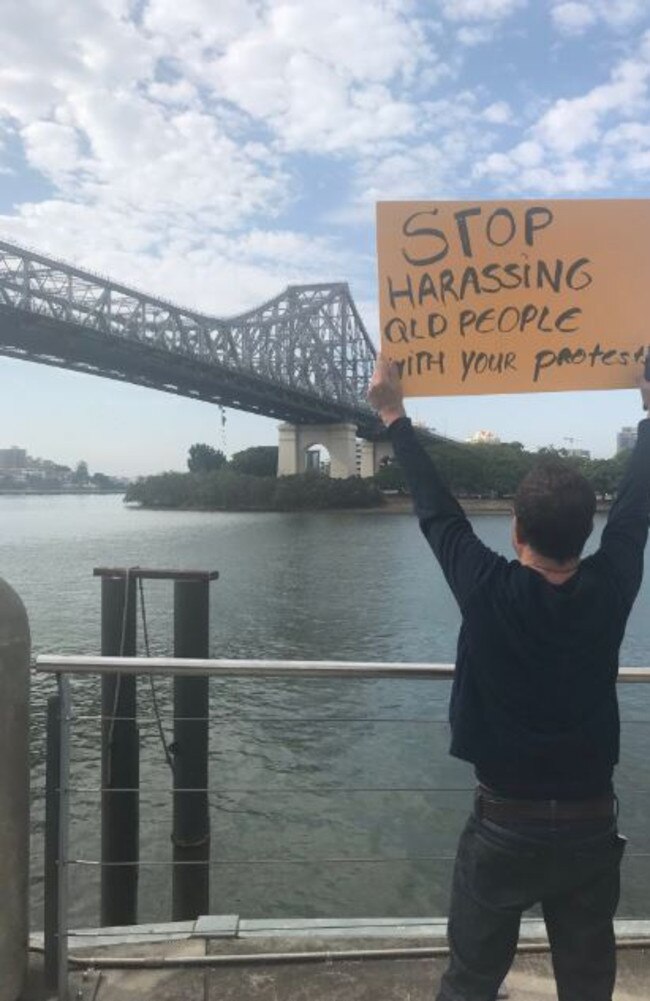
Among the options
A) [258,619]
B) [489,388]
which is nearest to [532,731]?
Answer: [489,388]

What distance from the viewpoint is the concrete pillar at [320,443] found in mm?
67562

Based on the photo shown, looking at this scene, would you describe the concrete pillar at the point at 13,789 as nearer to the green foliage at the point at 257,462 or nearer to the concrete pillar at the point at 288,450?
the concrete pillar at the point at 288,450

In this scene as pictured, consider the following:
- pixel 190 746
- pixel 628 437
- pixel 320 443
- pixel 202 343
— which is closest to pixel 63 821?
pixel 190 746

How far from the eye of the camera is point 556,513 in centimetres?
166

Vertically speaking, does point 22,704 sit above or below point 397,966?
above

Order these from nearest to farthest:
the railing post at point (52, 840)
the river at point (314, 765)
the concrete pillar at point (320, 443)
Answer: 1. the railing post at point (52, 840)
2. the river at point (314, 765)
3. the concrete pillar at point (320, 443)

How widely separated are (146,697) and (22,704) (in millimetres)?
8690

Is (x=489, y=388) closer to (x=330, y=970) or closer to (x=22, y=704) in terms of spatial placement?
(x=22, y=704)

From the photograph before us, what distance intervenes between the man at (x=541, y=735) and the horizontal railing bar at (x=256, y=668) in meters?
0.55

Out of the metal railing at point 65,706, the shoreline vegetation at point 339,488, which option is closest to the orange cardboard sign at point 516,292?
the metal railing at point 65,706

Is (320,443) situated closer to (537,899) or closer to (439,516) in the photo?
(439,516)

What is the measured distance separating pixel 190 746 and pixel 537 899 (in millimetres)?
4012

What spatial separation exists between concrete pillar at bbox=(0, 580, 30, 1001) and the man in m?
1.05

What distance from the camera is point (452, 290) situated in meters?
2.29
